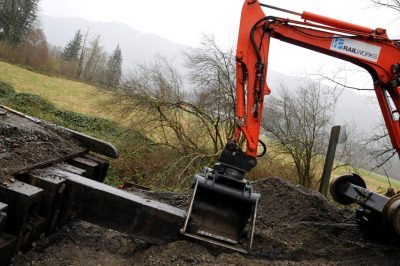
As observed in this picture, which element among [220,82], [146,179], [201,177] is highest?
[220,82]

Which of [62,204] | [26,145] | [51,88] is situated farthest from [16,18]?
[62,204]

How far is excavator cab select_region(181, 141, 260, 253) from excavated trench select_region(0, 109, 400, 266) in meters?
0.22

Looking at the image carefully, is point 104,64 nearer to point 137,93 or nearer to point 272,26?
point 137,93

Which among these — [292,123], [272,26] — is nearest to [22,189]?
[272,26]

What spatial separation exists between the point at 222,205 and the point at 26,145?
2071mm

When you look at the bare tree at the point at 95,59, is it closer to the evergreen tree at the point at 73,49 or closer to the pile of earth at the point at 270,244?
the evergreen tree at the point at 73,49

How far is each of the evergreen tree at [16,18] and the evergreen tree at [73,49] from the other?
1295 cm

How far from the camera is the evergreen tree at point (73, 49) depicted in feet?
173

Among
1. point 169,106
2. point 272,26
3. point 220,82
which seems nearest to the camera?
point 272,26

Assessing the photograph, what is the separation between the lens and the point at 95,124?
70.5ft

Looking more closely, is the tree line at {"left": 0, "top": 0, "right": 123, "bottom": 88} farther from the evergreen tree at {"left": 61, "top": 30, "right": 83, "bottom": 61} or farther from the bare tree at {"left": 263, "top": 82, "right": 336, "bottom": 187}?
the bare tree at {"left": 263, "top": 82, "right": 336, "bottom": 187}

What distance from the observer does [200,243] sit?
157 inches

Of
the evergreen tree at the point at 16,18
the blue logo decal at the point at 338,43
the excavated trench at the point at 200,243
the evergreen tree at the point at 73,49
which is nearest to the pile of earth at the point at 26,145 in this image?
the excavated trench at the point at 200,243

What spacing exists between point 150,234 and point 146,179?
32.0ft
